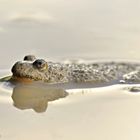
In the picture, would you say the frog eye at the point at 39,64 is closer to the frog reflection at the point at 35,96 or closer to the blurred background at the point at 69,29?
the frog reflection at the point at 35,96

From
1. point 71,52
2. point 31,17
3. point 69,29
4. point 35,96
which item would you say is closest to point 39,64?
point 35,96

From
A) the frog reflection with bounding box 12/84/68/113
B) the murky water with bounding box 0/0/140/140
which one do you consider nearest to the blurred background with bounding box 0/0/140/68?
the murky water with bounding box 0/0/140/140

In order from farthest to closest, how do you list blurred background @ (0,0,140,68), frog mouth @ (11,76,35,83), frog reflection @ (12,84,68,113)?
blurred background @ (0,0,140,68) → frog mouth @ (11,76,35,83) → frog reflection @ (12,84,68,113)

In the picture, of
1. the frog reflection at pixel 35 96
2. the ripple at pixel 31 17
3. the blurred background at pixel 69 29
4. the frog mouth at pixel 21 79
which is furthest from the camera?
the ripple at pixel 31 17

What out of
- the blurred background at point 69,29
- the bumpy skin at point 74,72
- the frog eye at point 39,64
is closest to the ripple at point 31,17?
the blurred background at point 69,29

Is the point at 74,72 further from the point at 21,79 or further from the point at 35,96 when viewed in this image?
the point at 35,96

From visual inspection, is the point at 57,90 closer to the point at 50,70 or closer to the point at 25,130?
the point at 50,70

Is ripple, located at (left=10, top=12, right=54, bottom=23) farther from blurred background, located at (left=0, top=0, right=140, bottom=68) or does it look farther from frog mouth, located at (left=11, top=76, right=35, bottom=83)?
frog mouth, located at (left=11, top=76, right=35, bottom=83)
